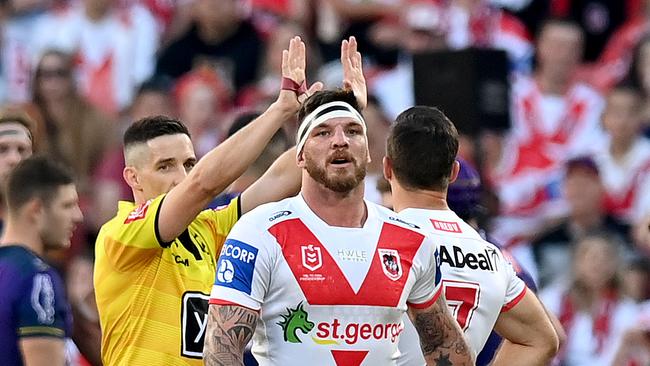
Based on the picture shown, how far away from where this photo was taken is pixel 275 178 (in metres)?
8.12

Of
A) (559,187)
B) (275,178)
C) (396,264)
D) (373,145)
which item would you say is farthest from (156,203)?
(559,187)

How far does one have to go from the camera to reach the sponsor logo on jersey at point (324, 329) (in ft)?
22.7

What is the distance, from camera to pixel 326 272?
6.96 meters

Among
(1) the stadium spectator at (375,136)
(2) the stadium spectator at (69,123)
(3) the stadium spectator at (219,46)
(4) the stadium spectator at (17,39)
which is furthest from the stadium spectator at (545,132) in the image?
(4) the stadium spectator at (17,39)

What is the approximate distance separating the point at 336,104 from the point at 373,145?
6.44 m

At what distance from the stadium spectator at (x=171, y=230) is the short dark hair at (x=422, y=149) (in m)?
0.48

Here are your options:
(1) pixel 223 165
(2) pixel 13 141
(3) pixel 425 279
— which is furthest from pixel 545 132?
(3) pixel 425 279

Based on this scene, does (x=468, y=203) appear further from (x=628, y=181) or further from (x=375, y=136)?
(x=628, y=181)

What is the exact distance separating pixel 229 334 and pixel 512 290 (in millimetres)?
1738

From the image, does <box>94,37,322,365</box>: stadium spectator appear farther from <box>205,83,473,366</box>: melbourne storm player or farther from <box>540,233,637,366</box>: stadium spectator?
<box>540,233,637,366</box>: stadium spectator

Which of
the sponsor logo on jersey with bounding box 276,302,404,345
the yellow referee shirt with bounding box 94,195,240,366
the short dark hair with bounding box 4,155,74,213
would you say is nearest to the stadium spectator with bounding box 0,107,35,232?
the short dark hair with bounding box 4,155,74,213

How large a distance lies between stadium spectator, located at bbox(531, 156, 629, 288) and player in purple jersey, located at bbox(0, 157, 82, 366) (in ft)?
20.3

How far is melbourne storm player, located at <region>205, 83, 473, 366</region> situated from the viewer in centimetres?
686

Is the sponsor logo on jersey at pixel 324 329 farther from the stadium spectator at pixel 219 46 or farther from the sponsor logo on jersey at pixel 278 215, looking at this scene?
the stadium spectator at pixel 219 46
